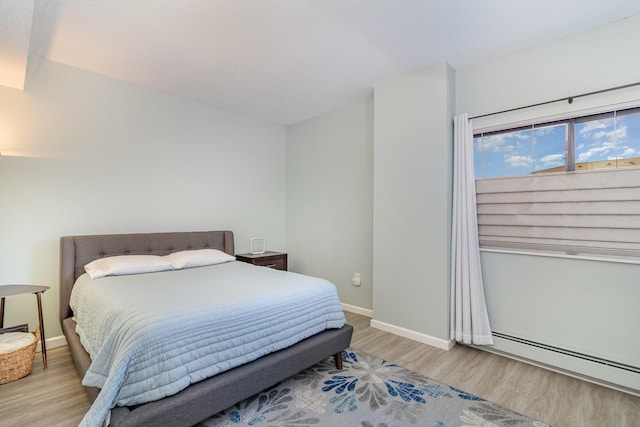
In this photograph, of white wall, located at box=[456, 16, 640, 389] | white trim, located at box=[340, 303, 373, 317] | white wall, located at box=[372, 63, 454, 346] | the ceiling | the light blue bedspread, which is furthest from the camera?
white trim, located at box=[340, 303, 373, 317]

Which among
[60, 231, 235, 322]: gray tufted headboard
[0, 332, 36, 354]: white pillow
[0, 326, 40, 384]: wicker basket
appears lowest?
[0, 326, 40, 384]: wicker basket

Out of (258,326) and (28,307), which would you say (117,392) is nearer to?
(258,326)

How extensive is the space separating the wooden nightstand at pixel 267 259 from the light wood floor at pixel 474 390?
5.39 feet

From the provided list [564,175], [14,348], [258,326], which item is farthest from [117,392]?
[564,175]

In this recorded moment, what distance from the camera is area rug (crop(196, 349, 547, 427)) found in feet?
5.68

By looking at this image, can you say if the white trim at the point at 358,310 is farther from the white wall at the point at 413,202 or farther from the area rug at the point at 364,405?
the area rug at the point at 364,405

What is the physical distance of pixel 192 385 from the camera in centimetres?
153

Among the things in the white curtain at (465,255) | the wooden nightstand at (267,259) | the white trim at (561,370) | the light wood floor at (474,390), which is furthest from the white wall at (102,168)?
the white trim at (561,370)

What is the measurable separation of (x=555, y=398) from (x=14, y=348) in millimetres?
3657

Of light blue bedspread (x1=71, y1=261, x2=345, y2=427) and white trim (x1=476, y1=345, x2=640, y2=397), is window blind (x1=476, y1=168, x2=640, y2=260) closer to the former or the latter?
white trim (x1=476, y1=345, x2=640, y2=397)

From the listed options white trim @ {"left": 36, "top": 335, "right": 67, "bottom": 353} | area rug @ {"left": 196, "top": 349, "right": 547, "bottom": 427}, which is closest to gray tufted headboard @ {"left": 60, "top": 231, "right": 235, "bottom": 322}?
white trim @ {"left": 36, "top": 335, "right": 67, "bottom": 353}

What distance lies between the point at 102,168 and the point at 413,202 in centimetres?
306

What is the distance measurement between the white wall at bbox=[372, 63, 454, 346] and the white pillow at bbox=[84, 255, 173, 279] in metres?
2.14

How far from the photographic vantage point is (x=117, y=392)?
52.0 inches
